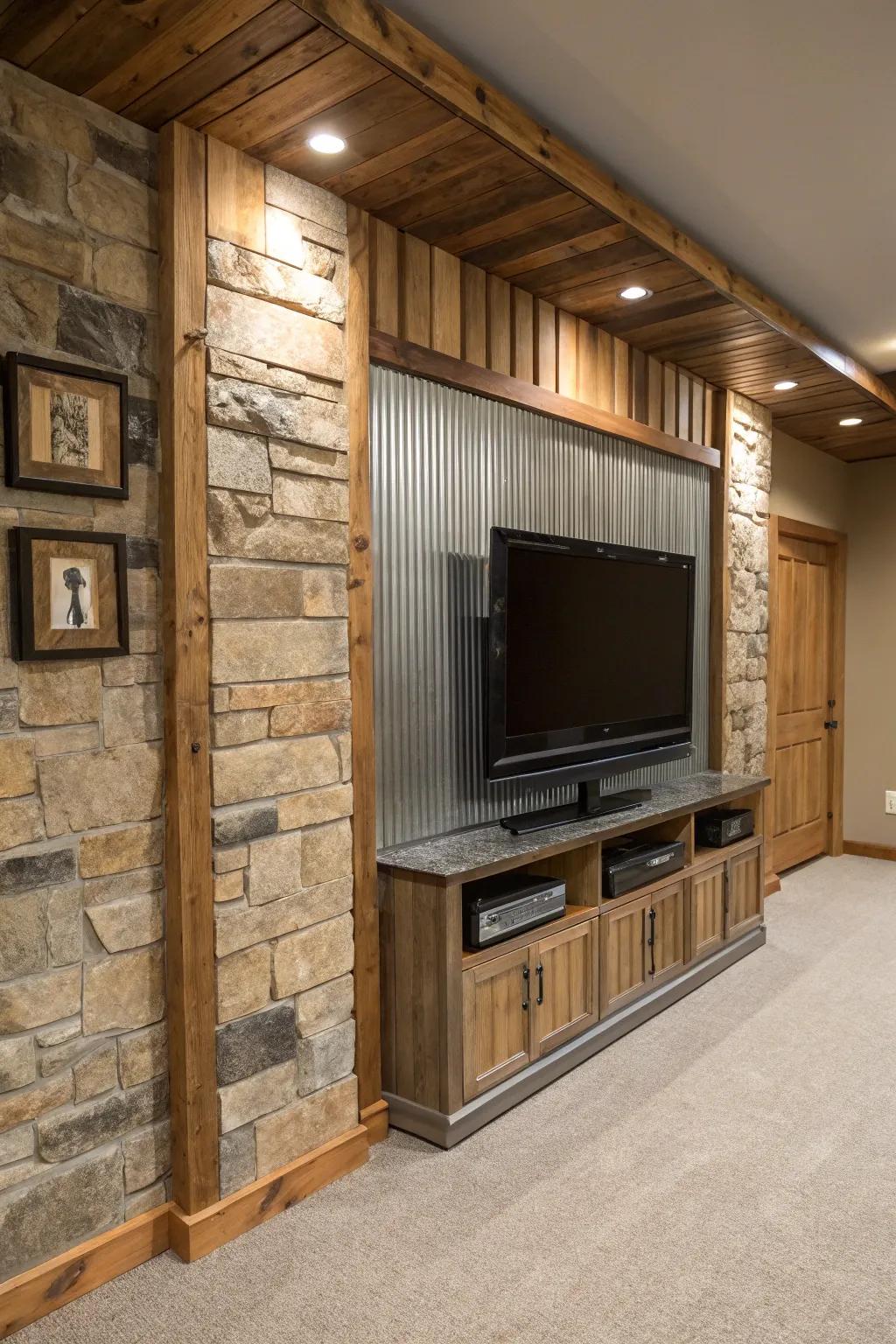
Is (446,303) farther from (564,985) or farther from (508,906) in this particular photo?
(564,985)

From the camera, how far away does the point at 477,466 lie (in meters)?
3.02

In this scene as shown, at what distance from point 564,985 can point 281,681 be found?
139 centimetres

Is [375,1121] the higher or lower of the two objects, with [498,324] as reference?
lower

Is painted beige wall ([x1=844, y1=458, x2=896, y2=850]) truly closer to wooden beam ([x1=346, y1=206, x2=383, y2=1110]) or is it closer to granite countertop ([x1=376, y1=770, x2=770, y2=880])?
granite countertop ([x1=376, y1=770, x2=770, y2=880])

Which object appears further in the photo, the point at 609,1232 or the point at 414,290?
the point at 414,290

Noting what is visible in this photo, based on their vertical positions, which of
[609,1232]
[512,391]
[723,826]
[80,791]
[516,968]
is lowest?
[609,1232]

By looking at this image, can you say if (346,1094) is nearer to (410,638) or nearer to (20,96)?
(410,638)

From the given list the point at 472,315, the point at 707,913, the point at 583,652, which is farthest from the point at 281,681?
the point at 707,913

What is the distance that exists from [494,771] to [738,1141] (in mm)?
1200

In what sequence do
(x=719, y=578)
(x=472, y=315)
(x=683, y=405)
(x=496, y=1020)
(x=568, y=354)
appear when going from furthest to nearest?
(x=719, y=578) → (x=683, y=405) → (x=568, y=354) → (x=472, y=315) → (x=496, y=1020)

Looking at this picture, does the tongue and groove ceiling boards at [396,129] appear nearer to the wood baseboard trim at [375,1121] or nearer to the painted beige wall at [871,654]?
the wood baseboard trim at [375,1121]

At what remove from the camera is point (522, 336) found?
125 inches

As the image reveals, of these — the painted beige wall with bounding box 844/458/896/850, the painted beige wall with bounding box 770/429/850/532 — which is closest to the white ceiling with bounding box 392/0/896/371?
the painted beige wall with bounding box 770/429/850/532

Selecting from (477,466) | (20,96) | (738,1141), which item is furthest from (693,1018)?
(20,96)
